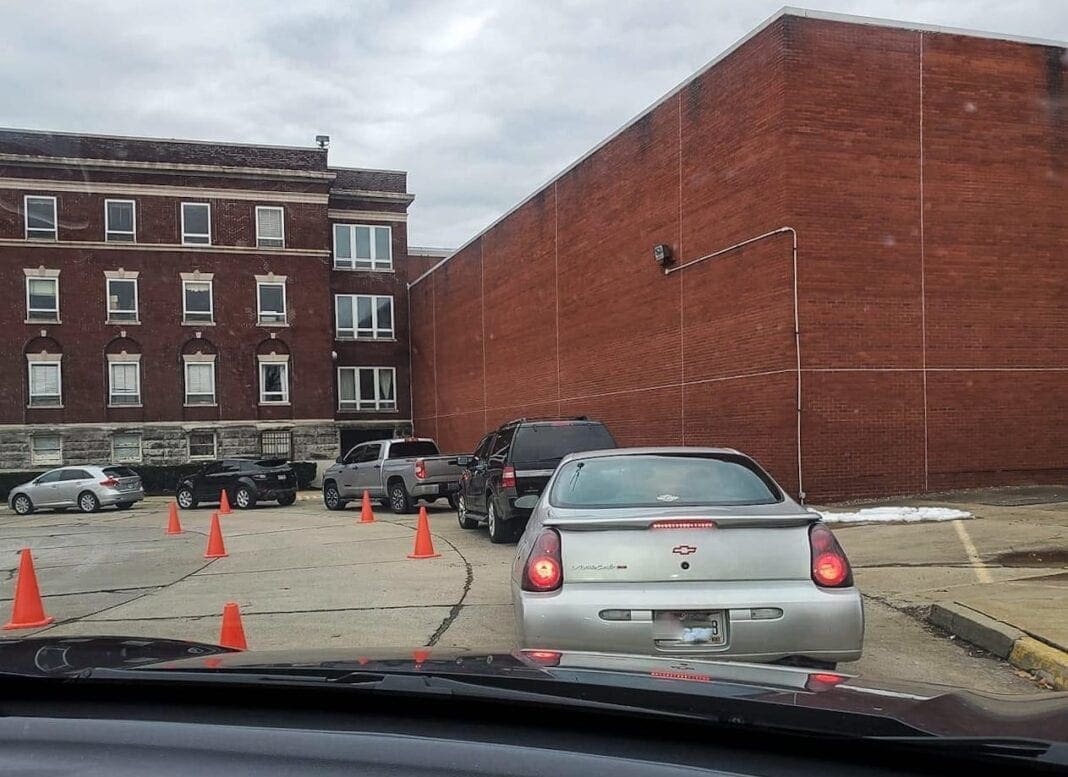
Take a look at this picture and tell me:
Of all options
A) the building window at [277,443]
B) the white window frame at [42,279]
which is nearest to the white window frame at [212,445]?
the building window at [277,443]

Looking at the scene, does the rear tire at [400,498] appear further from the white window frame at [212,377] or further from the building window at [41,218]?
the building window at [41,218]

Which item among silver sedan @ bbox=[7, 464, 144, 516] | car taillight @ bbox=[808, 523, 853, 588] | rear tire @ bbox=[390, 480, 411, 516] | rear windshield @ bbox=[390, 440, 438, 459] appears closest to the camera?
car taillight @ bbox=[808, 523, 853, 588]

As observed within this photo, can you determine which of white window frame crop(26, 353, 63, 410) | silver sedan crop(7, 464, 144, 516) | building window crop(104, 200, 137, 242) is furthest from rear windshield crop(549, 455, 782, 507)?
white window frame crop(26, 353, 63, 410)

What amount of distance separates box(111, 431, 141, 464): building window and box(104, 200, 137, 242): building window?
8254 millimetres

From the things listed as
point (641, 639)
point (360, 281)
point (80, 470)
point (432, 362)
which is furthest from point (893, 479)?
point (360, 281)

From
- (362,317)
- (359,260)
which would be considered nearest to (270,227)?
Result: (359,260)

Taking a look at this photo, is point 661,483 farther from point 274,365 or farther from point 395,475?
point 274,365

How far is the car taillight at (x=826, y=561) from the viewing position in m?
5.02

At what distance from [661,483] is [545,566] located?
49.5 inches

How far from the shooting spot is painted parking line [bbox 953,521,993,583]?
374 inches

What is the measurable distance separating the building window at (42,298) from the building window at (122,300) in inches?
79.2

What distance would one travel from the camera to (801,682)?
260 centimetres

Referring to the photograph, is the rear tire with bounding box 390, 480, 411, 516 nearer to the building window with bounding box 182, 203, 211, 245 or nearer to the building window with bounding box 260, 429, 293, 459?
the building window with bounding box 260, 429, 293, 459

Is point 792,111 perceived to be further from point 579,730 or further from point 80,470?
point 80,470
